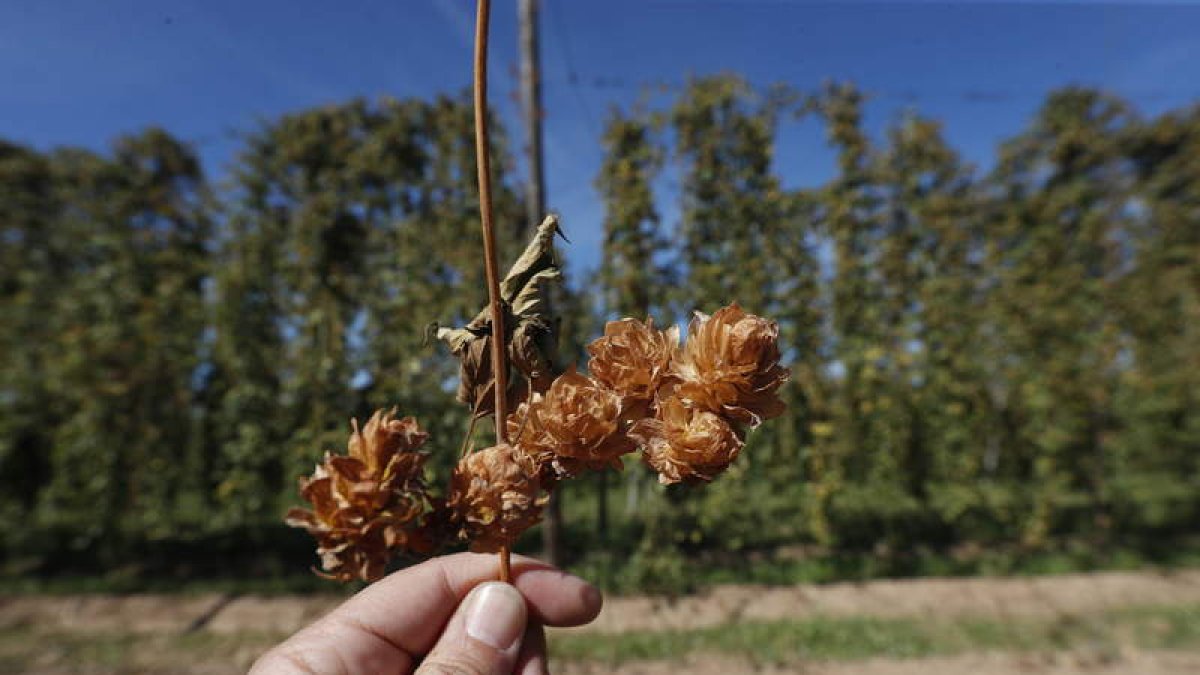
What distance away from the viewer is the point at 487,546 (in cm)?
60

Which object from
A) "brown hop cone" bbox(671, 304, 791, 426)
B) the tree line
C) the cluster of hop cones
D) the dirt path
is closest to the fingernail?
the cluster of hop cones

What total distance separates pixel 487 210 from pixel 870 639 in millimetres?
4820

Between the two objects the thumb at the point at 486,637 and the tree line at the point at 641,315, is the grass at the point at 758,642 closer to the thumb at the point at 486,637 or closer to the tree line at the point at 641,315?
the tree line at the point at 641,315

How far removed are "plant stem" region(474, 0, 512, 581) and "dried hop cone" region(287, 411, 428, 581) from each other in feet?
0.35

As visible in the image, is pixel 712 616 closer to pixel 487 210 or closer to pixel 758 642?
pixel 758 642

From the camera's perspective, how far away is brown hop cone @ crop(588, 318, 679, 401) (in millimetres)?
→ 653

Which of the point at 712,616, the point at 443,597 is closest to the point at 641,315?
the point at 712,616

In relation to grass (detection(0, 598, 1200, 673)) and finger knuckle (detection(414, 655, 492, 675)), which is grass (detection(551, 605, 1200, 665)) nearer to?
grass (detection(0, 598, 1200, 673))

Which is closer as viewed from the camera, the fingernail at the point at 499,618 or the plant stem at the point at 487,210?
the plant stem at the point at 487,210

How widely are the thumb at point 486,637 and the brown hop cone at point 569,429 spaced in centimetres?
25

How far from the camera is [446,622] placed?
94 cm

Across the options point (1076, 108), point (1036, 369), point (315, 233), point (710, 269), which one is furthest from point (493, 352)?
point (1076, 108)

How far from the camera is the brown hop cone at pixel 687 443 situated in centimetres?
60

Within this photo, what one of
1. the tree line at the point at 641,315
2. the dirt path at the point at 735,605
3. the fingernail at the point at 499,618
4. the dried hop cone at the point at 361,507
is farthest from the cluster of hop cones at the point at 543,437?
the dirt path at the point at 735,605
